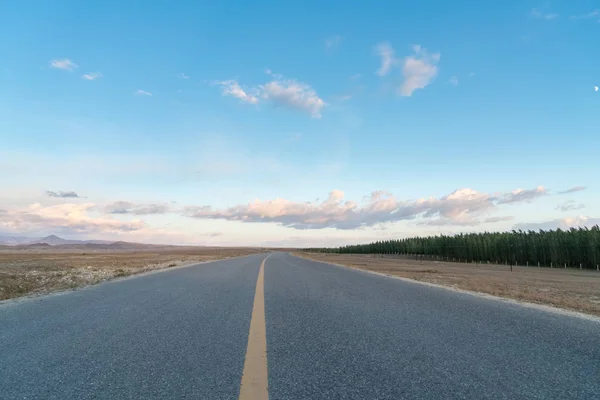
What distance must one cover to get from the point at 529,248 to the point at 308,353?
79873mm

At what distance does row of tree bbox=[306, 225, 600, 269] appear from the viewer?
60800mm

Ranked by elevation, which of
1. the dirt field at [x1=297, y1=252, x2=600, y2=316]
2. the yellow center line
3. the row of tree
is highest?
the row of tree

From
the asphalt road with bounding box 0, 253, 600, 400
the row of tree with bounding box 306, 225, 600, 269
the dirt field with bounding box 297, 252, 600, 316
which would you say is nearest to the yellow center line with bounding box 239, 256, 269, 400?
the asphalt road with bounding box 0, 253, 600, 400


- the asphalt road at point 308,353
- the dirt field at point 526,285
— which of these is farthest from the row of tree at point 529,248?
the asphalt road at point 308,353

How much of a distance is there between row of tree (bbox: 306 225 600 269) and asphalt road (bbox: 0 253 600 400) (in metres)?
66.8

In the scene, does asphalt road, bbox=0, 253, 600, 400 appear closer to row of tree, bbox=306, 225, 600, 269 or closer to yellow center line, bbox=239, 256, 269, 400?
yellow center line, bbox=239, 256, 269, 400

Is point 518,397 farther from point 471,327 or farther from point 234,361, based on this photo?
point 471,327

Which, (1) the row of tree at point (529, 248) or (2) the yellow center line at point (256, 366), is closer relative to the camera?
(2) the yellow center line at point (256, 366)

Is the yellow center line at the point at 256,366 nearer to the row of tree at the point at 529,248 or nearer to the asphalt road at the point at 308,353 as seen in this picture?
the asphalt road at the point at 308,353

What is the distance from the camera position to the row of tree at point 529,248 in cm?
6080

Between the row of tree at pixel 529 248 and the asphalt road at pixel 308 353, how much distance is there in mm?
66786

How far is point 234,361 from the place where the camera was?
4.00 m

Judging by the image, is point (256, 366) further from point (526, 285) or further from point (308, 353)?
point (526, 285)

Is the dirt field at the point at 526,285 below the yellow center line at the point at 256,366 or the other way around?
below
